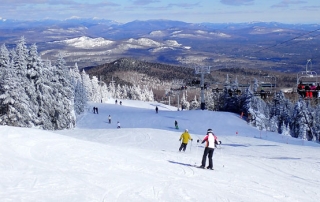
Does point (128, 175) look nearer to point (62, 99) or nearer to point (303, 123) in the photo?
point (62, 99)

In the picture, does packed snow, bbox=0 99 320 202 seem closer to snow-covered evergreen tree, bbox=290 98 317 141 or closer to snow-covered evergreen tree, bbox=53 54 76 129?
snow-covered evergreen tree, bbox=53 54 76 129

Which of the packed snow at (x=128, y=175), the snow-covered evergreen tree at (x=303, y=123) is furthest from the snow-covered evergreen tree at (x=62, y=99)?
the snow-covered evergreen tree at (x=303, y=123)

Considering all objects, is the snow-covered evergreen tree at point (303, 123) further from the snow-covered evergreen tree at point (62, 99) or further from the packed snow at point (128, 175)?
the packed snow at point (128, 175)

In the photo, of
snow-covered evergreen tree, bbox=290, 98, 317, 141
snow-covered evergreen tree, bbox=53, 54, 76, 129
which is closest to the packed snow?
snow-covered evergreen tree, bbox=53, 54, 76, 129

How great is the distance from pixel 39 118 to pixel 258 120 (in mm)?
32015

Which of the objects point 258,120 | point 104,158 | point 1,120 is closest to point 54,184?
point 104,158

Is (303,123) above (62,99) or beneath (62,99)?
beneath

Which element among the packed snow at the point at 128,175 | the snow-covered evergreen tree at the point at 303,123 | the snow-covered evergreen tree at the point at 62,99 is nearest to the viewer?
the packed snow at the point at 128,175

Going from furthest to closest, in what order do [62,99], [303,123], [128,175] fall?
[303,123] < [62,99] < [128,175]

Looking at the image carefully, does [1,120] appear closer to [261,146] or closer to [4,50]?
[4,50]

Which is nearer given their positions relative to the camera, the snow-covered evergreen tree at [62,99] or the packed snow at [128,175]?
the packed snow at [128,175]

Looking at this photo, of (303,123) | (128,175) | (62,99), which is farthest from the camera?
(303,123)

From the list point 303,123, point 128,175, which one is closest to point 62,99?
point 128,175

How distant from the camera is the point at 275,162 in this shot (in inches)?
762
